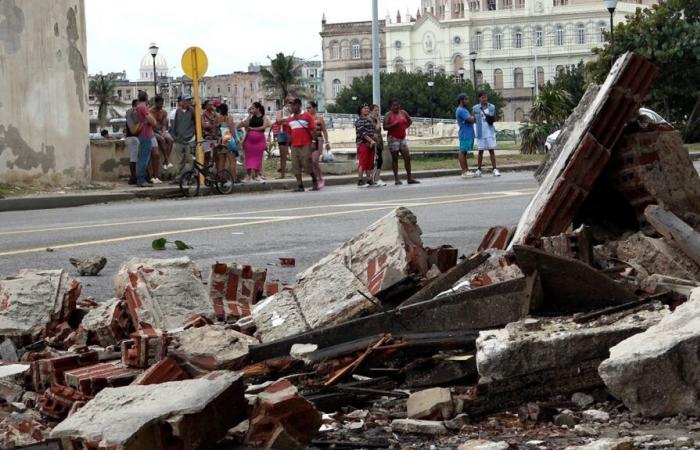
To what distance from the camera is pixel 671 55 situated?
4812 cm

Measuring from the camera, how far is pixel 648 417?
4.16 m

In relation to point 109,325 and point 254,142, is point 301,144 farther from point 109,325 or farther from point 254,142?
point 109,325

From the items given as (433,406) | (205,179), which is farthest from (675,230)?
(205,179)

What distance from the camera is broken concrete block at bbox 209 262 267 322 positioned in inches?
251

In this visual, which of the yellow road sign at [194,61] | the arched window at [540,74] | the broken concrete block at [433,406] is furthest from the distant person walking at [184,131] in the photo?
the arched window at [540,74]

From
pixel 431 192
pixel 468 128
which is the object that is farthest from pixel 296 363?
pixel 468 128

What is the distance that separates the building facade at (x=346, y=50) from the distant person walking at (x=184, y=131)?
161204mm

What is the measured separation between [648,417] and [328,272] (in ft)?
6.87

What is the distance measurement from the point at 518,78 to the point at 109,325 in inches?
6593

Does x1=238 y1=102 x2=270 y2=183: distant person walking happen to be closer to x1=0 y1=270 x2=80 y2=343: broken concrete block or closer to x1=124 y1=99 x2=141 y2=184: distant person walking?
x1=124 y1=99 x2=141 y2=184: distant person walking

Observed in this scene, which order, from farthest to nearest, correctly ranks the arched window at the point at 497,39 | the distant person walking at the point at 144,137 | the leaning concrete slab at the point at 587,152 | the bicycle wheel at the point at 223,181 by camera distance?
the arched window at the point at 497,39
the bicycle wheel at the point at 223,181
the distant person walking at the point at 144,137
the leaning concrete slab at the point at 587,152

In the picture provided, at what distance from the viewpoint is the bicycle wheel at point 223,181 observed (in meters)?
21.5

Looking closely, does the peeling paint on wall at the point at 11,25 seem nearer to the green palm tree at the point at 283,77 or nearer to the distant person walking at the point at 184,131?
the distant person walking at the point at 184,131

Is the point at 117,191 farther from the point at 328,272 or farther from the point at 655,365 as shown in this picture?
the point at 655,365
